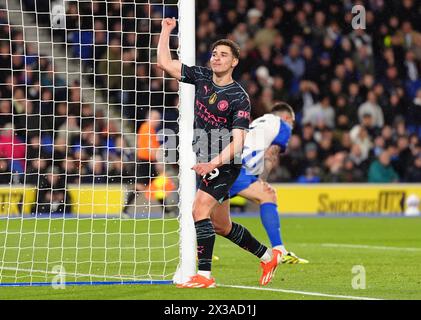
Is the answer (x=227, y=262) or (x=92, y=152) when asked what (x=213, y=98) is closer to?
(x=227, y=262)

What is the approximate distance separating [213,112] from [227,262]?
3288 mm

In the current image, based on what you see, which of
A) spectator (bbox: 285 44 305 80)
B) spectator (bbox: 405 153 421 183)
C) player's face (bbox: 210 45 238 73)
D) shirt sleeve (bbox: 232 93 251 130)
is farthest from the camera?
spectator (bbox: 285 44 305 80)

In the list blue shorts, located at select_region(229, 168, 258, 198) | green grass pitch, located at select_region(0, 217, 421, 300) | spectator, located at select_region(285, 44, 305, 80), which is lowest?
green grass pitch, located at select_region(0, 217, 421, 300)

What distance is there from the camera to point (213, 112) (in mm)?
8789

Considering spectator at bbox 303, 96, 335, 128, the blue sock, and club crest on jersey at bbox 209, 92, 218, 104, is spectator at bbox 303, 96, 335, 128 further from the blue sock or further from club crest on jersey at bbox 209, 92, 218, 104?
club crest on jersey at bbox 209, 92, 218, 104

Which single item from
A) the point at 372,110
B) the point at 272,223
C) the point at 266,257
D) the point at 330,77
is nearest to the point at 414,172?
the point at 372,110

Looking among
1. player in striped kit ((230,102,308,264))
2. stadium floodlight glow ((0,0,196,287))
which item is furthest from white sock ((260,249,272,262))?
player in striped kit ((230,102,308,264))

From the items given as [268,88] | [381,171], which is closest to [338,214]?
[381,171]

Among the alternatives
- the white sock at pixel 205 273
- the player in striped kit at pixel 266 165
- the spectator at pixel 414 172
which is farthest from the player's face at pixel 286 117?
the spectator at pixel 414 172

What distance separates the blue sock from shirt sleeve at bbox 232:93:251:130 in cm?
308

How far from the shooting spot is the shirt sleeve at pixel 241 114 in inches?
341

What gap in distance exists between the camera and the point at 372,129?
22.6m

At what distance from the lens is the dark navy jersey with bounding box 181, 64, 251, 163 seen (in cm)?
874

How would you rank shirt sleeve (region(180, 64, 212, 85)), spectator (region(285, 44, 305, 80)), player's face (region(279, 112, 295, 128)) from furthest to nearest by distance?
spectator (region(285, 44, 305, 80)), player's face (region(279, 112, 295, 128)), shirt sleeve (region(180, 64, 212, 85))
